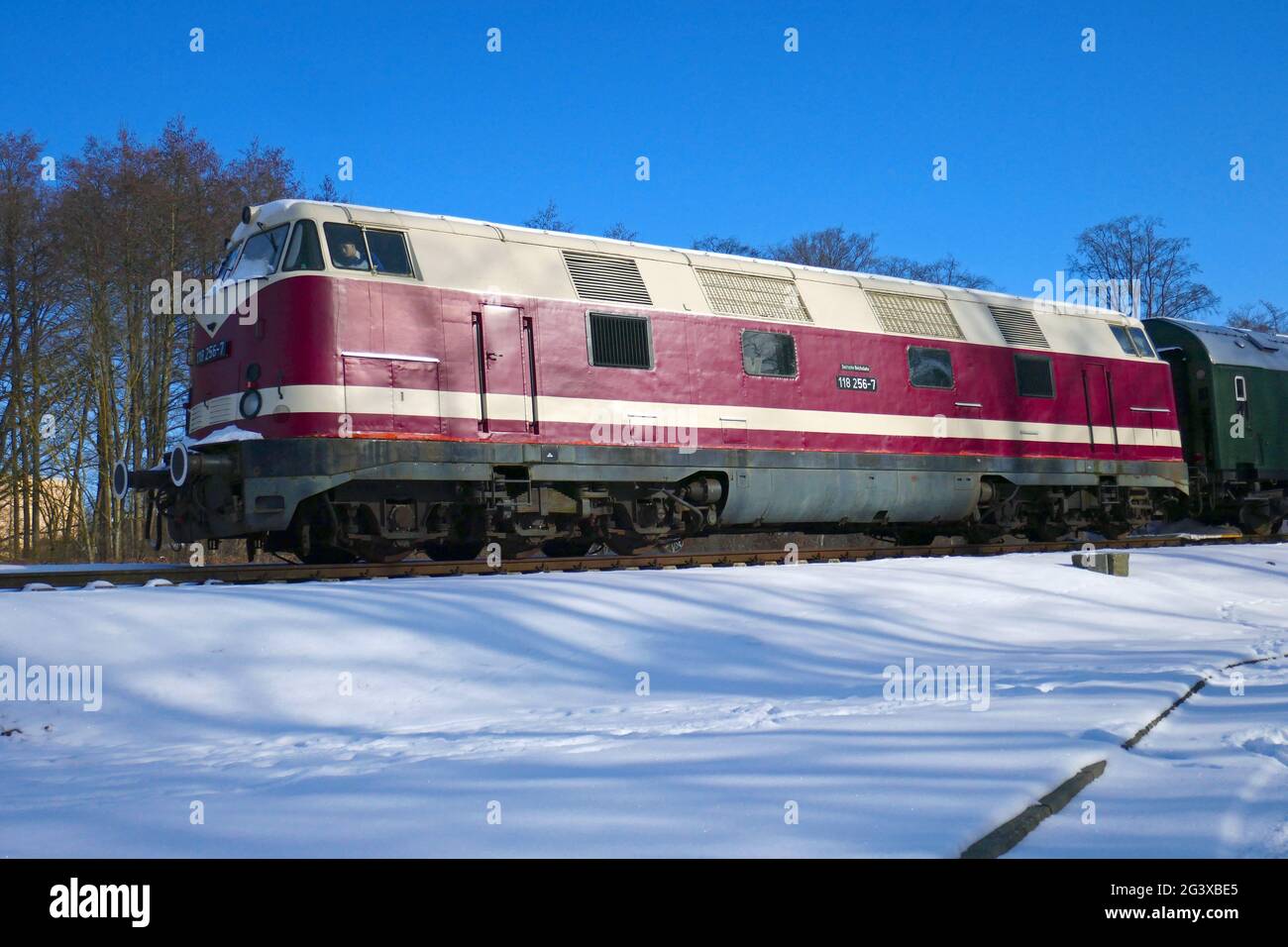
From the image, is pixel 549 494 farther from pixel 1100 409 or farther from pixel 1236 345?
pixel 1236 345

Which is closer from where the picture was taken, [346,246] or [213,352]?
[346,246]

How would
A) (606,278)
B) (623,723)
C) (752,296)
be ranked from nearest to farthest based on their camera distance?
(623,723) → (606,278) → (752,296)

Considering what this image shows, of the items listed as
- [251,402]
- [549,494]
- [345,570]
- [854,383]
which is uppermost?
[854,383]

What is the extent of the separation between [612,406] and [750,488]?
88.0 inches

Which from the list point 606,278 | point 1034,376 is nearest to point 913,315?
point 1034,376

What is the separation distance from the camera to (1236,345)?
852 inches

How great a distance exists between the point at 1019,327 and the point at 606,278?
7.62m

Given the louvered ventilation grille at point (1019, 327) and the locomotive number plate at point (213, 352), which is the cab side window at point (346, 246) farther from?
the louvered ventilation grille at point (1019, 327)

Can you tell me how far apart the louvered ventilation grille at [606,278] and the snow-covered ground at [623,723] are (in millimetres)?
4060

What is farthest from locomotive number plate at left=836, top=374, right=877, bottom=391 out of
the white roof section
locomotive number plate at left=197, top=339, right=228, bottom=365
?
locomotive number plate at left=197, top=339, right=228, bottom=365
